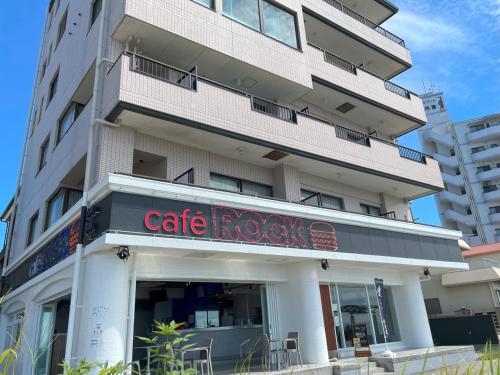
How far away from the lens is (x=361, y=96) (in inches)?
677

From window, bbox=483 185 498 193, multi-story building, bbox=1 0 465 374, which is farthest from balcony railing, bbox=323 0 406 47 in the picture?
window, bbox=483 185 498 193

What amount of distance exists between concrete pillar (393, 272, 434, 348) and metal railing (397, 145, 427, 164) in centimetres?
516

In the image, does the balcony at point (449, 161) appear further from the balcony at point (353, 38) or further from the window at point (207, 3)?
the window at point (207, 3)

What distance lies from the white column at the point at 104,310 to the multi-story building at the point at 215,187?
1.4 inches

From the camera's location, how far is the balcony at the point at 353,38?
17.6 meters

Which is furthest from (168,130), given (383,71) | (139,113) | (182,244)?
(383,71)

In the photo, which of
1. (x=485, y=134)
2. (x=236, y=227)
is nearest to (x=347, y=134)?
(x=236, y=227)

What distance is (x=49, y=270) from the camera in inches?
458

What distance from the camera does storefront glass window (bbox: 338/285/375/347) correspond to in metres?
14.5

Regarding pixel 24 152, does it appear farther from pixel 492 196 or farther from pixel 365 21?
pixel 492 196

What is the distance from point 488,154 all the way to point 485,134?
9.26ft

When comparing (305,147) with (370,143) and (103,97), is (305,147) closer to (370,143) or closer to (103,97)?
(370,143)

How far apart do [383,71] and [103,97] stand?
1546 centimetres

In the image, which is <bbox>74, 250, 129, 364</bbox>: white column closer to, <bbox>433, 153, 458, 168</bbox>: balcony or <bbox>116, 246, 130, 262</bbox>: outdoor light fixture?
<bbox>116, 246, 130, 262</bbox>: outdoor light fixture
